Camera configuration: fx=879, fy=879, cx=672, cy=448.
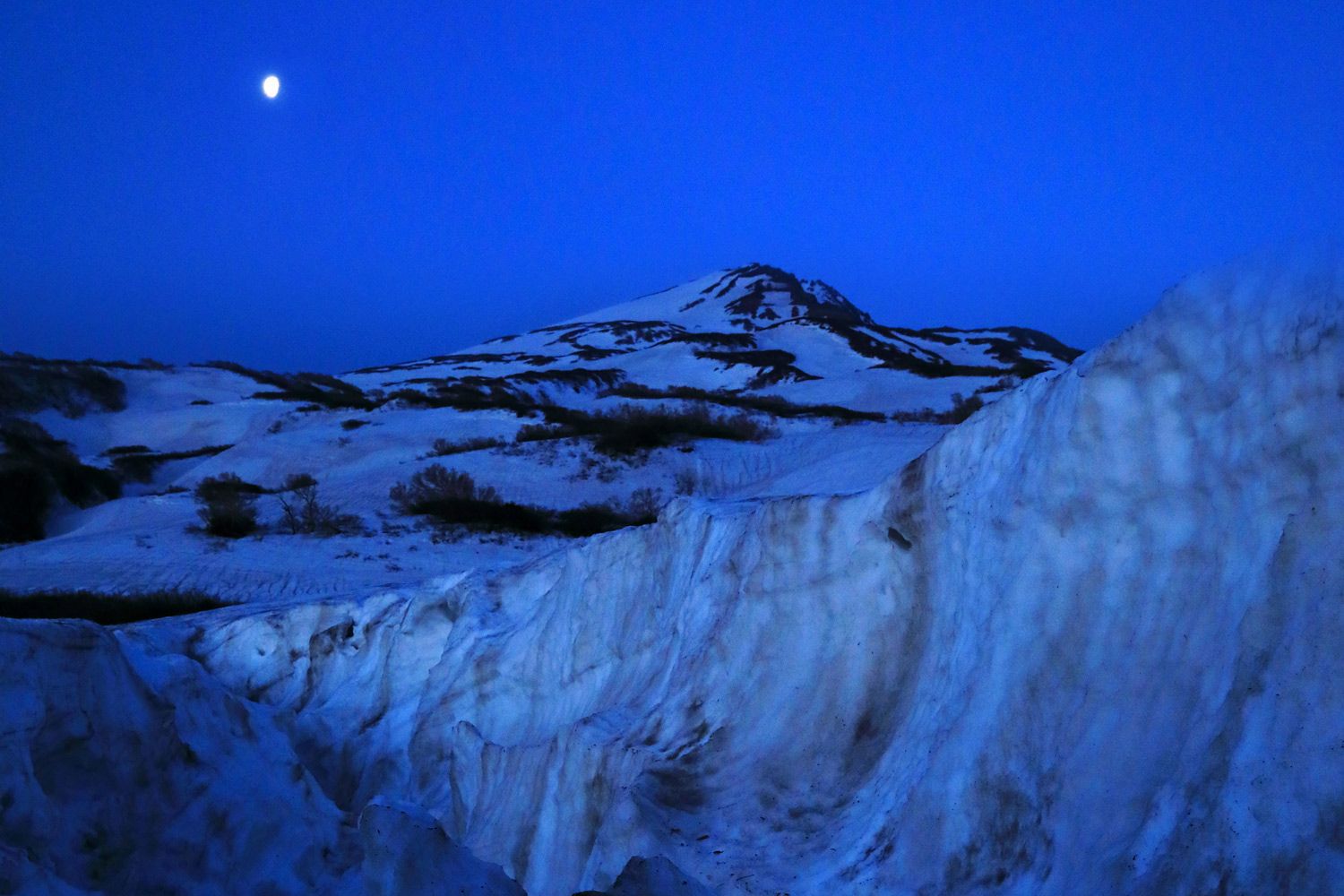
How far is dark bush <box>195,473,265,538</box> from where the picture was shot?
583 inches

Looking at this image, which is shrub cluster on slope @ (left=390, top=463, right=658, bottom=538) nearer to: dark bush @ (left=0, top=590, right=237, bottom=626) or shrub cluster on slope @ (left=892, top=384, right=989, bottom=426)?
dark bush @ (left=0, top=590, right=237, bottom=626)

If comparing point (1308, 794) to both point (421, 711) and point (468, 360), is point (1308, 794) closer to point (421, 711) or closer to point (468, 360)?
point (421, 711)

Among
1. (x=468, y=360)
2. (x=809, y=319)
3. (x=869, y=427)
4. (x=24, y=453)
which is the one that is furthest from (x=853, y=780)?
(x=468, y=360)

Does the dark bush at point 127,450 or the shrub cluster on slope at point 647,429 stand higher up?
the dark bush at point 127,450

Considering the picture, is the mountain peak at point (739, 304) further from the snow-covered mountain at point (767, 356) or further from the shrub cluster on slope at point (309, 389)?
the shrub cluster on slope at point (309, 389)

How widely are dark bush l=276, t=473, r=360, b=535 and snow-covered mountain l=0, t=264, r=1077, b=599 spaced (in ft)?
0.88

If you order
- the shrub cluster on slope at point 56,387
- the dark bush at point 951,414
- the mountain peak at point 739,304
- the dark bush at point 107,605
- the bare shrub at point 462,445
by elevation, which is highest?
the mountain peak at point 739,304

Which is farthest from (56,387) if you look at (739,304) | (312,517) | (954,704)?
(739,304)

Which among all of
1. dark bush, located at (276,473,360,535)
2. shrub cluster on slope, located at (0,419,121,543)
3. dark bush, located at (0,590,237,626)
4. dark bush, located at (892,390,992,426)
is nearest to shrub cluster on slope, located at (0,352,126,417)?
shrub cluster on slope, located at (0,419,121,543)

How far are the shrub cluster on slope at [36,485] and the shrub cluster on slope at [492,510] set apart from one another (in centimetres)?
726

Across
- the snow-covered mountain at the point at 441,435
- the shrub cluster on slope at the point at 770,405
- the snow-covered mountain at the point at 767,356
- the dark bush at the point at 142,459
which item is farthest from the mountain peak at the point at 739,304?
the dark bush at the point at 142,459

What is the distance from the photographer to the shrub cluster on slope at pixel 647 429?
64.0 ft

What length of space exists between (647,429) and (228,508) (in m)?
8.64

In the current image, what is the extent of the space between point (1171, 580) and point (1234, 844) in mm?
847
